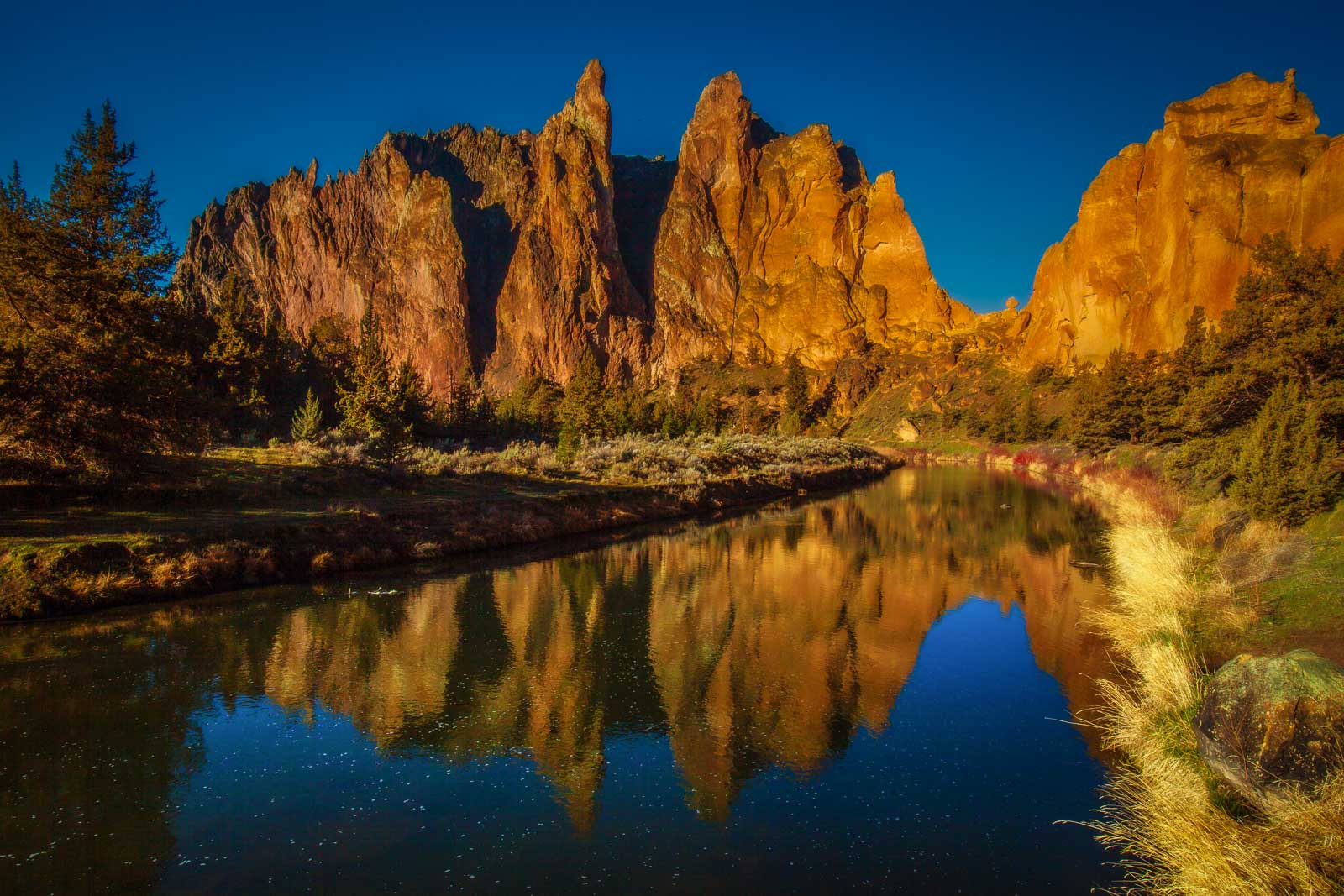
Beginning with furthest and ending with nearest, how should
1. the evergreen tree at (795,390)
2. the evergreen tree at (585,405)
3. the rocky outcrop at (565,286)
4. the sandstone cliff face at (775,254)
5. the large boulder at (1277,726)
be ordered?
the rocky outcrop at (565,286)
the sandstone cliff face at (775,254)
the evergreen tree at (795,390)
the evergreen tree at (585,405)
the large boulder at (1277,726)

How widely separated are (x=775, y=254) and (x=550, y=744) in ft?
559

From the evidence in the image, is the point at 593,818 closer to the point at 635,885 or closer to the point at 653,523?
the point at 635,885

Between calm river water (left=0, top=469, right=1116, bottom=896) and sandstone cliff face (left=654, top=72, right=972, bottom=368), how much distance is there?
13605 centimetres

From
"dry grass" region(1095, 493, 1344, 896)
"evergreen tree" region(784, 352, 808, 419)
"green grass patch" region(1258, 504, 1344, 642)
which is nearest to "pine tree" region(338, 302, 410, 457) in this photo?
"dry grass" region(1095, 493, 1344, 896)

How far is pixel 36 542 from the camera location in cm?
1592

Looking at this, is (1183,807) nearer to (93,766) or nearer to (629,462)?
(93,766)

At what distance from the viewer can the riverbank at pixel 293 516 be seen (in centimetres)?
1600

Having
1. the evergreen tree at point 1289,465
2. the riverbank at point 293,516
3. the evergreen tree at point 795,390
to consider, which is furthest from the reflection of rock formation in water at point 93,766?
the evergreen tree at point 795,390

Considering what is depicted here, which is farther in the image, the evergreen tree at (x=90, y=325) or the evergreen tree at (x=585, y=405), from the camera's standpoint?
the evergreen tree at (x=585, y=405)

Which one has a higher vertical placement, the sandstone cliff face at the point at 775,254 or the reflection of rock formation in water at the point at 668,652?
the sandstone cliff face at the point at 775,254

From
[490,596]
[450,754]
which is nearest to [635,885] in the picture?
[450,754]

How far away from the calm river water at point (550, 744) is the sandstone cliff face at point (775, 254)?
446 ft

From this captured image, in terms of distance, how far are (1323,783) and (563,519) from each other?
2447 cm

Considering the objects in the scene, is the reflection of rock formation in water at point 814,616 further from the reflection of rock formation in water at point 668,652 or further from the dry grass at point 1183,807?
the dry grass at point 1183,807
